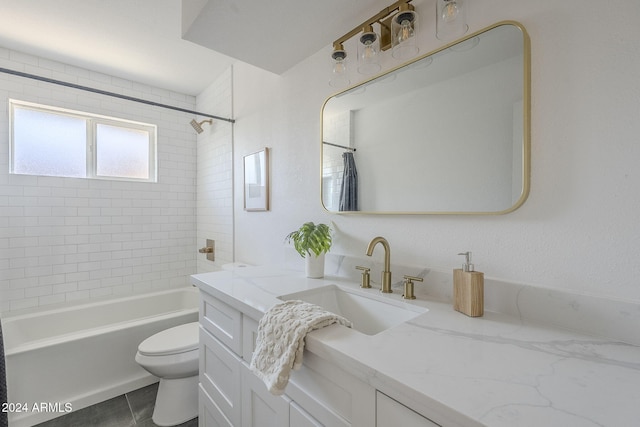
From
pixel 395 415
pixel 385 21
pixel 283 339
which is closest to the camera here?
pixel 395 415

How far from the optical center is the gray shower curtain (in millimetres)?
1372

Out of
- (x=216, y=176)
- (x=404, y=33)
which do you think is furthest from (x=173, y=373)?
(x=404, y=33)

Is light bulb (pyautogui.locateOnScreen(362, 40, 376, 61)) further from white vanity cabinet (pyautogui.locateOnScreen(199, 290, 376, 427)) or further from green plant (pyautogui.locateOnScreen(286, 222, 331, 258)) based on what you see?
white vanity cabinet (pyautogui.locateOnScreen(199, 290, 376, 427))

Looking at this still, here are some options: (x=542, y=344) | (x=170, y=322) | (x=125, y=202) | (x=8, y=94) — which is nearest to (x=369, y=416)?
(x=542, y=344)

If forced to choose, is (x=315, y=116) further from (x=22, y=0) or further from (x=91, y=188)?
(x=91, y=188)

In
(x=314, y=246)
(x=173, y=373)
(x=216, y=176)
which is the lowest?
(x=173, y=373)

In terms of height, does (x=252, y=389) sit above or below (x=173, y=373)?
above

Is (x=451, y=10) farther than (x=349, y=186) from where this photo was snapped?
No

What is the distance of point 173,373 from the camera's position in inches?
67.0

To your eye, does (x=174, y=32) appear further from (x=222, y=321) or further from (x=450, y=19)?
(x=222, y=321)

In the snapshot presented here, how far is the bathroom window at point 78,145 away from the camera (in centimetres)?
226

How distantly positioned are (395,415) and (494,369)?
22 centimetres

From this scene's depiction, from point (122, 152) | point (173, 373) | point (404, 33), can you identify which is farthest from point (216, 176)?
point (404, 33)

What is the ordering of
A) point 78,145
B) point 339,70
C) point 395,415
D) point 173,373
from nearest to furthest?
1. point 395,415
2. point 339,70
3. point 173,373
4. point 78,145
